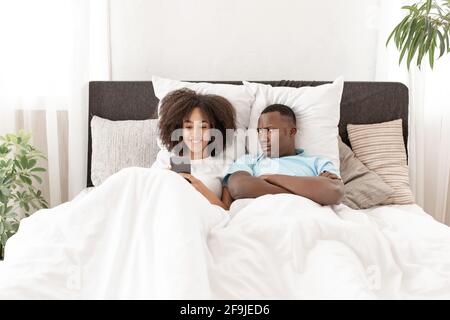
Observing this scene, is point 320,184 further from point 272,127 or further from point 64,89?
point 64,89

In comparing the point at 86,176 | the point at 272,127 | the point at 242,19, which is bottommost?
the point at 86,176

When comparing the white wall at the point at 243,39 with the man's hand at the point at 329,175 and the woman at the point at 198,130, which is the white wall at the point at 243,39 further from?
the man's hand at the point at 329,175

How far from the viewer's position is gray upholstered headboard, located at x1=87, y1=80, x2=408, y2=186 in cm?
242

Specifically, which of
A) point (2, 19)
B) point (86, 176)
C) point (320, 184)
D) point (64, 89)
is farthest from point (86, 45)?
point (320, 184)

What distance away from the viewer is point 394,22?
2.57 meters

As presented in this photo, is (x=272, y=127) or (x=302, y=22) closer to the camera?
(x=272, y=127)

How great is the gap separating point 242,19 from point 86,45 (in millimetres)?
840

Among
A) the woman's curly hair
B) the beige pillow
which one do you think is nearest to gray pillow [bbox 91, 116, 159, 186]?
the woman's curly hair

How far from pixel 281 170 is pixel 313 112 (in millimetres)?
352

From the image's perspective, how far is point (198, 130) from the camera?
6.75ft

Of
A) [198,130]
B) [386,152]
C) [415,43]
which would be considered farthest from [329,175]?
[415,43]

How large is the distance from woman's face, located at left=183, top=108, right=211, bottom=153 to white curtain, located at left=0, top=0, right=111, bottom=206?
75 cm

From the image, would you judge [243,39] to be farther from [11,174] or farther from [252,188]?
[11,174]

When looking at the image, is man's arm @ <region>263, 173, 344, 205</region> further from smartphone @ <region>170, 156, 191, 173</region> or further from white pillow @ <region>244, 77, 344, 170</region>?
smartphone @ <region>170, 156, 191, 173</region>
